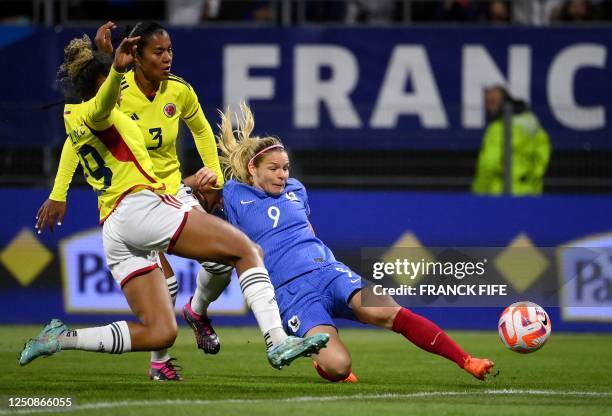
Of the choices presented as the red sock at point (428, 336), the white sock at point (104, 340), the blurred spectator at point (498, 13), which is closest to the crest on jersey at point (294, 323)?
the red sock at point (428, 336)

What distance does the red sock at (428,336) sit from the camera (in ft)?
25.1

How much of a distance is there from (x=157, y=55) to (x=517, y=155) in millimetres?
5535

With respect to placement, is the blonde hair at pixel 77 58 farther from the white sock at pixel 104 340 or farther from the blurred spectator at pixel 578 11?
the blurred spectator at pixel 578 11

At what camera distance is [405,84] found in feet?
45.5

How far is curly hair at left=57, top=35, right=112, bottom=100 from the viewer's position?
7348 millimetres

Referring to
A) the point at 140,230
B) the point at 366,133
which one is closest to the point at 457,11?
the point at 366,133

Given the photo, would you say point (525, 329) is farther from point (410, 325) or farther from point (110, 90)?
point (110, 90)

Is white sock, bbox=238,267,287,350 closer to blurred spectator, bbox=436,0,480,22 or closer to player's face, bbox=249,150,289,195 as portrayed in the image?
player's face, bbox=249,150,289,195

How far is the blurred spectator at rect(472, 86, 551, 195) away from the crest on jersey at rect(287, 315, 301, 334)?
5132 millimetres

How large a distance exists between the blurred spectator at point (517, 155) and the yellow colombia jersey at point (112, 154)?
595 cm

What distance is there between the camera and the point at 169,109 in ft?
28.2

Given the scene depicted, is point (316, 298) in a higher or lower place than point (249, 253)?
lower

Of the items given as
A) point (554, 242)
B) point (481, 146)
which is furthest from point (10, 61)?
point (554, 242)

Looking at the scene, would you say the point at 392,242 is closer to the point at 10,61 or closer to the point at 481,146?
the point at 481,146
